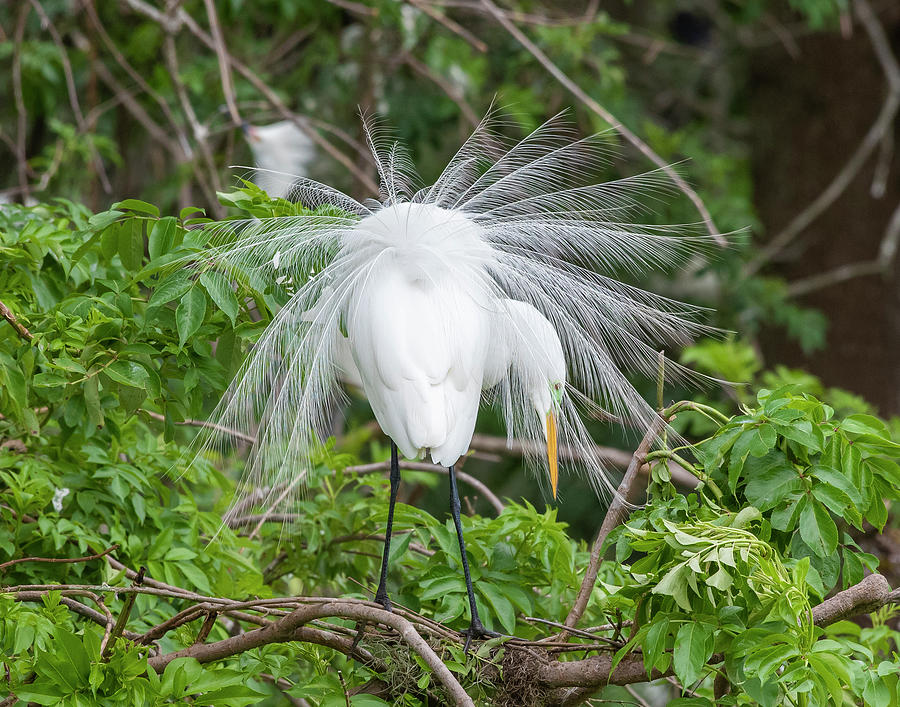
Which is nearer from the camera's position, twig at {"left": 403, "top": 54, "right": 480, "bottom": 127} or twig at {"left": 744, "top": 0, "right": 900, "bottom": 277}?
twig at {"left": 403, "top": 54, "right": 480, "bottom": 127}

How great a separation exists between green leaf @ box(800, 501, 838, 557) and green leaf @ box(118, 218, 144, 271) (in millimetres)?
1185

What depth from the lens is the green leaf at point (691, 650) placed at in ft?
4.29

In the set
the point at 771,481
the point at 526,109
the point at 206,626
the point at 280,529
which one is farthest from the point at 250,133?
the point at 771,481

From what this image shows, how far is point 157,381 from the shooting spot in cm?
164

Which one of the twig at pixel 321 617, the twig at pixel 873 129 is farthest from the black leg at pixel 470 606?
the twig at pixel 873 129

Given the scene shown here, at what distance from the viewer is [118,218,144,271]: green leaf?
5.63ft

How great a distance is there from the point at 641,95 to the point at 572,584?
4.51 metres

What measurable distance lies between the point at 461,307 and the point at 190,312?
471mm

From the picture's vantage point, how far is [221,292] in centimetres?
161

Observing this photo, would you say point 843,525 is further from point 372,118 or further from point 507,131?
point 507,131

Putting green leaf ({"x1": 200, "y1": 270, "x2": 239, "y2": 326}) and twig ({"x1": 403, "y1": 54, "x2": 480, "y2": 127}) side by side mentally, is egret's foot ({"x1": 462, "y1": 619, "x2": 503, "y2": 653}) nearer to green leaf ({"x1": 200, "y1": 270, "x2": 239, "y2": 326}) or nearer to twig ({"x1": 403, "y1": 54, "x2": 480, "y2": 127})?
green leaf ({"x1": 200, "y1": 270, "x2": 239, "y2": 326})

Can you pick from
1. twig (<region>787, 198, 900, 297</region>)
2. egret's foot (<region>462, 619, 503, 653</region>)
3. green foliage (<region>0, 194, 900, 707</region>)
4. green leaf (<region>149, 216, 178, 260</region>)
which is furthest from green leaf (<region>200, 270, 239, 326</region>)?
twig (<region>787, 198, 900, 297</region>)

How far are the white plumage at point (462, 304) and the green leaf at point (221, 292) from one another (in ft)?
0.10

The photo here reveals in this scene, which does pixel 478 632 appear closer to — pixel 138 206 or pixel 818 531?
pixel 818 531
